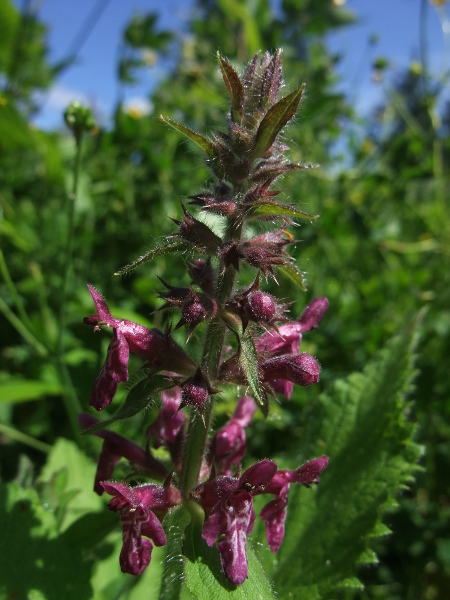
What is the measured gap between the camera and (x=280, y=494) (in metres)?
1.64

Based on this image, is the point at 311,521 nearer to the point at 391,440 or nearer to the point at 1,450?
the point at 391,440

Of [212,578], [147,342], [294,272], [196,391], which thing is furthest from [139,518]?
[294,272]

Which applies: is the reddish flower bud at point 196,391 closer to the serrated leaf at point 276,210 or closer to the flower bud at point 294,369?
the flower bud at point 294,369

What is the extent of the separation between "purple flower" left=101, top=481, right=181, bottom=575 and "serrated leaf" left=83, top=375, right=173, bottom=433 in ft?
0.67

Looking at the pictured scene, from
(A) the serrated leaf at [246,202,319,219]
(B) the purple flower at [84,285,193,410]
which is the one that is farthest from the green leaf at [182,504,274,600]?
(A) the serrated leaf at [246,202,319,219]

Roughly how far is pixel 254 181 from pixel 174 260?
2530mm

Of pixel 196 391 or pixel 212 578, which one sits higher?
pixel 196 391

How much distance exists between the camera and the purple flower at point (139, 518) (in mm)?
1381

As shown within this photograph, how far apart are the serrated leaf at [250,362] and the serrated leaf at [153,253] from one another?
313mm

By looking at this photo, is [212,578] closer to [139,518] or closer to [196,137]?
[139,518]

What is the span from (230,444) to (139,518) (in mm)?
536

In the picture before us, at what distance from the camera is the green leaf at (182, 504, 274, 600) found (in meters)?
1.33

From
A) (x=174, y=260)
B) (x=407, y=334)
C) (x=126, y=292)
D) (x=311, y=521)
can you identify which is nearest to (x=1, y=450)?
(x=126, y=292)

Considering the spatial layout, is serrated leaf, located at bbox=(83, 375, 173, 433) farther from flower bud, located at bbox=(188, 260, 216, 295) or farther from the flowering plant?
Answer: flower bud, located at bbox=(188, 260, 216, 295)
